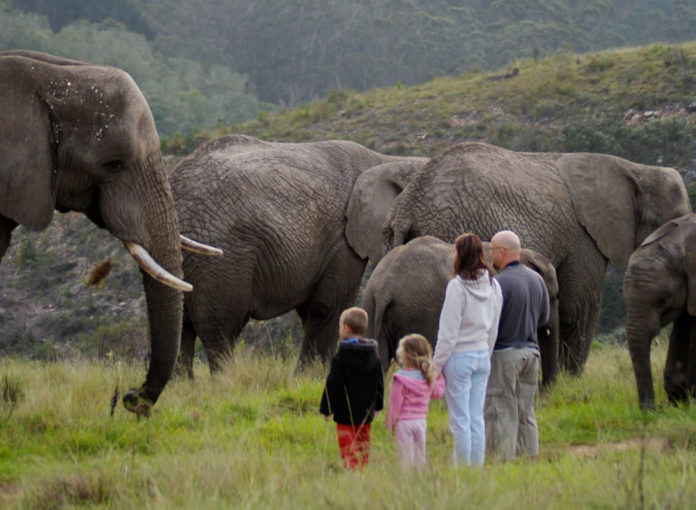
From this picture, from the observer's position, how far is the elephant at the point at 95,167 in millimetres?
6652

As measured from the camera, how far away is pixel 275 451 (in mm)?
6945

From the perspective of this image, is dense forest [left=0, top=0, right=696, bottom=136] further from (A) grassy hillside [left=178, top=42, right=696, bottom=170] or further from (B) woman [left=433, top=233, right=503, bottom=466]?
(B) woman [left=433, top=233, right=503, bottom=466]

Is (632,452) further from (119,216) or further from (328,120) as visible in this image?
(328,120)

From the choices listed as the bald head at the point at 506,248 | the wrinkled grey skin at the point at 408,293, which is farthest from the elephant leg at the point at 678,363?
the bald head at the point at 506,248

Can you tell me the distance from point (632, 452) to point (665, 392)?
104 inches

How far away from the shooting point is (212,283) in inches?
433

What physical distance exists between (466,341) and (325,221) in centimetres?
558

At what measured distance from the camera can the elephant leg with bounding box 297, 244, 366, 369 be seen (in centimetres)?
1221

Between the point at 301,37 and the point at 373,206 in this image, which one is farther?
the point at 301,37

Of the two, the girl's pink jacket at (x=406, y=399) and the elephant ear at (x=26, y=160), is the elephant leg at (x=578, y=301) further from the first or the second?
the elephant ear at (x=26, y=160)

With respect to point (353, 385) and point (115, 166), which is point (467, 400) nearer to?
point (353, 385)

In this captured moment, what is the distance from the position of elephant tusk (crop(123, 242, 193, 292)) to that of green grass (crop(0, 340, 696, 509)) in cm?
104

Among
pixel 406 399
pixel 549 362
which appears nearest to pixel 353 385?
pixel 406 399

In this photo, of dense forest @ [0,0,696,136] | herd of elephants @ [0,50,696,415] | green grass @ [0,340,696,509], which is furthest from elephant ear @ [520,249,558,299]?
dense forest @ [0,0,696,136]
